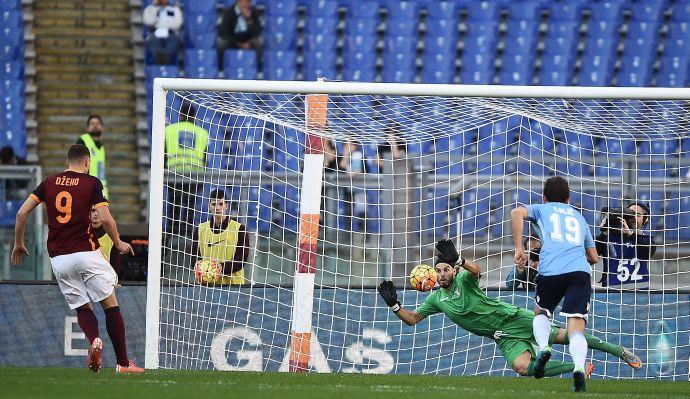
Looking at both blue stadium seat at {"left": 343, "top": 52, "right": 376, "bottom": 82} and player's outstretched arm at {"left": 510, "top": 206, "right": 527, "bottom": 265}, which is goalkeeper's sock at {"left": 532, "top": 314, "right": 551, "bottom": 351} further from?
blue stadium seat at {"left": 343, "top": 52, "right": 376, "bottom": 82}

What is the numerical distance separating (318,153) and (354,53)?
27.6 ft

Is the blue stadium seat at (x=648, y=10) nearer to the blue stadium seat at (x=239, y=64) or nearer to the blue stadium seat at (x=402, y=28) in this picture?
the blue stadium seat at (x=402, y=28)

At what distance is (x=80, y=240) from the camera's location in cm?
901

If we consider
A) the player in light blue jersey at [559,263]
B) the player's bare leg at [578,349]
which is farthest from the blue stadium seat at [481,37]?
the player's bare leg at [578,349]

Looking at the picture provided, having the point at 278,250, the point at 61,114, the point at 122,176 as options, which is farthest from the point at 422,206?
the point at 61,114

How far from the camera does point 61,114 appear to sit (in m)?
17.5

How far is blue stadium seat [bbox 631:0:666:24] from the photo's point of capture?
19562 millimetres

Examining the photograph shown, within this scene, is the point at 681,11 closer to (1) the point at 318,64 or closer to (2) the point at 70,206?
Result: (1) the point at 318,64

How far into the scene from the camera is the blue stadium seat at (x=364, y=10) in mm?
18906

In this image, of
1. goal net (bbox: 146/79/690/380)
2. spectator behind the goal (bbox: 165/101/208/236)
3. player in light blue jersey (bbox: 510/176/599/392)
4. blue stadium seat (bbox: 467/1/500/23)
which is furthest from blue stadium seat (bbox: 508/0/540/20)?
player in light blue jersey (bbox: 510/176/599/392)

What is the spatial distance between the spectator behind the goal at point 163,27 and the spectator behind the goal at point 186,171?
5818 millimetres

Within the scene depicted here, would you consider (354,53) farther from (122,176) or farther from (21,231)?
(21,231)

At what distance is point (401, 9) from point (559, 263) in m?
11.2

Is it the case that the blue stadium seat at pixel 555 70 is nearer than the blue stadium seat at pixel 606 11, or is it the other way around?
the blue stadium seat at pixel 555 70
